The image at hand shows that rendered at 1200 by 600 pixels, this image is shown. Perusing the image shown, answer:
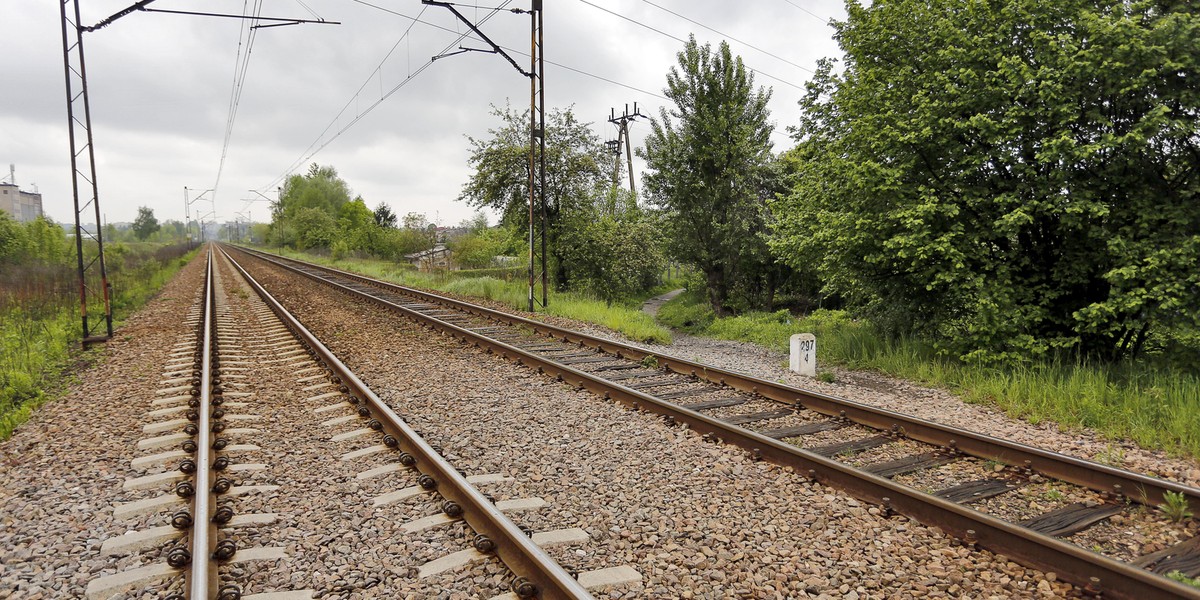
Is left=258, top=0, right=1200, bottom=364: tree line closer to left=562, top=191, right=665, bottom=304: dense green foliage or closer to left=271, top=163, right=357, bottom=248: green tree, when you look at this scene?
left=562, top=191, right=665, bottom=304: dense green foliage

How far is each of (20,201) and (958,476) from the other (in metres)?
144

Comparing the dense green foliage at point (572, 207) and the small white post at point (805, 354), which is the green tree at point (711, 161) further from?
the small white post at point (805, 354)

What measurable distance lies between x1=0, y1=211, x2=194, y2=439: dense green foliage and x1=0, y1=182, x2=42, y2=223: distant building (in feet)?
264

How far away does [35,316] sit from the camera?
13.4 m

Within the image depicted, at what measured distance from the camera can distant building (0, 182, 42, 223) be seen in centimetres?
9178

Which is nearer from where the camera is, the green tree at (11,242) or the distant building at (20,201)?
the green tree at (11,242)

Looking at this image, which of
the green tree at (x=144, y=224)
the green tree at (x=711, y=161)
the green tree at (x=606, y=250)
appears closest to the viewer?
the green tree at (x=711, y=161)

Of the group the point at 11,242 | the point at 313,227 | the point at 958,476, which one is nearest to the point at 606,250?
the point at 958,476

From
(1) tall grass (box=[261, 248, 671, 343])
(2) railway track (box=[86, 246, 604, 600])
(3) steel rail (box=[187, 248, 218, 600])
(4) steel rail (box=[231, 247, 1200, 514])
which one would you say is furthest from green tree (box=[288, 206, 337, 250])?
(4) steel rail (box=[231, 247, 1200, 514])

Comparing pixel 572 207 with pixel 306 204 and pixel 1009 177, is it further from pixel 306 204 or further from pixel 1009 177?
pixel 306 204

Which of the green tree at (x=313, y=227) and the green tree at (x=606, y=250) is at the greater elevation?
the green tree at (x=313, y=227)

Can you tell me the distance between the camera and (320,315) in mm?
14219

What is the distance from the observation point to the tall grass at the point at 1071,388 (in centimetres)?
550

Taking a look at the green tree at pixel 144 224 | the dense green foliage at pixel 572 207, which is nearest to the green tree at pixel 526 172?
the dense green foliage at pixel 572 207
